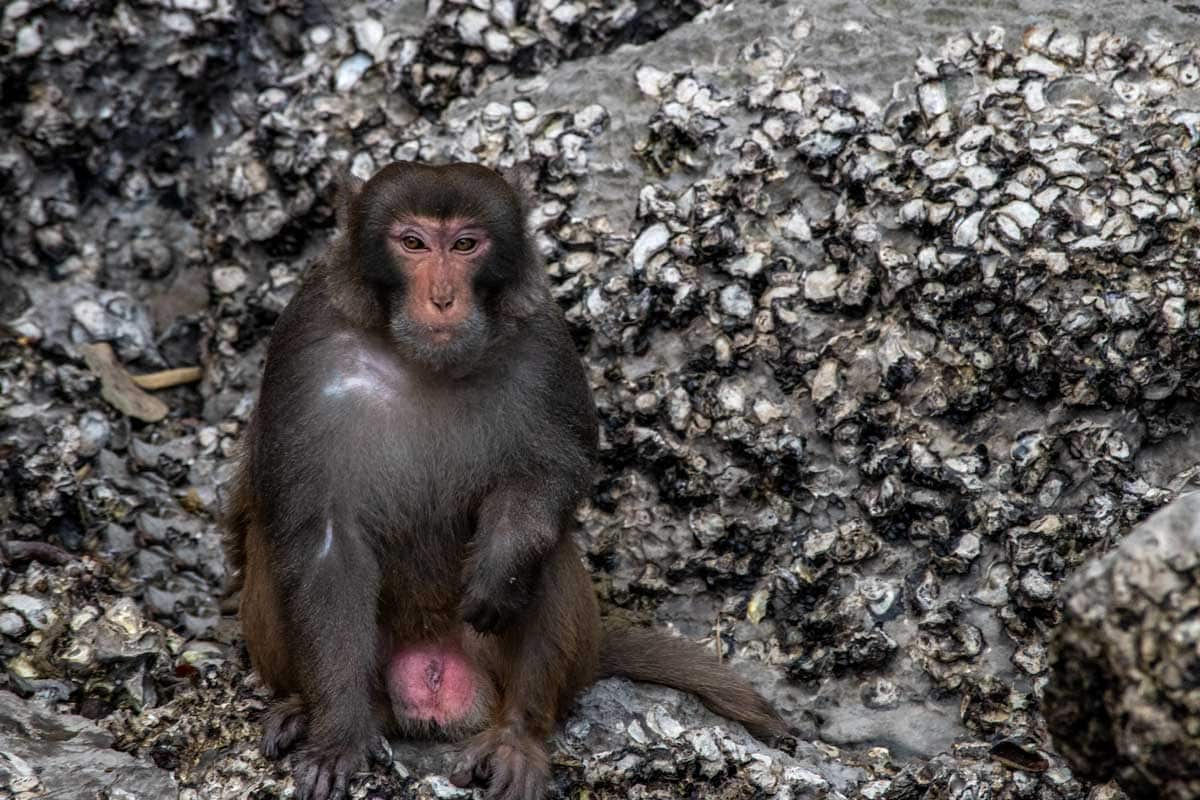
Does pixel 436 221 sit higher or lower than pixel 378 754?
higher

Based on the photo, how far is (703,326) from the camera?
5676 mm

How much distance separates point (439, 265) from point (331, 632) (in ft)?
3.34

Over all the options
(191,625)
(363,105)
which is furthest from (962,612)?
(363,105)

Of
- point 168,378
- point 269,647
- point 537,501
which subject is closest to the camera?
point 537,501

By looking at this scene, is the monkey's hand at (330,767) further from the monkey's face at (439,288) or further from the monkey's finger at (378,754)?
the monkey's face at (439,288)

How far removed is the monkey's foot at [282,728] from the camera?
464 cm

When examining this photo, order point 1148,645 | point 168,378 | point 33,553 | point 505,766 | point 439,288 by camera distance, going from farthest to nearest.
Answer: point 168,378 → point 33,553 → point 505,766 → point 439,288 → point 1148,645

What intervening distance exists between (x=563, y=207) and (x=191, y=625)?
1843mm

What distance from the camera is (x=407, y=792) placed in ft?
15.0

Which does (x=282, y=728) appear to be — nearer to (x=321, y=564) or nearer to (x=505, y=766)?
(x=321, y=564)

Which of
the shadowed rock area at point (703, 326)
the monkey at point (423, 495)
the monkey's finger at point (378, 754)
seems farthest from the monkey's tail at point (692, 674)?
the monkey's finger at point (378, 754)

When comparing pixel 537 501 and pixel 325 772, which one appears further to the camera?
pixel 537 501

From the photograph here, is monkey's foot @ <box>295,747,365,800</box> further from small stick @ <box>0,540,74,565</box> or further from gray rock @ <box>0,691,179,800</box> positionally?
small stick @ <box>0,540,74,565</box>

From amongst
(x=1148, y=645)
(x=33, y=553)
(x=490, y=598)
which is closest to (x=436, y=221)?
(x=490, y=598)
